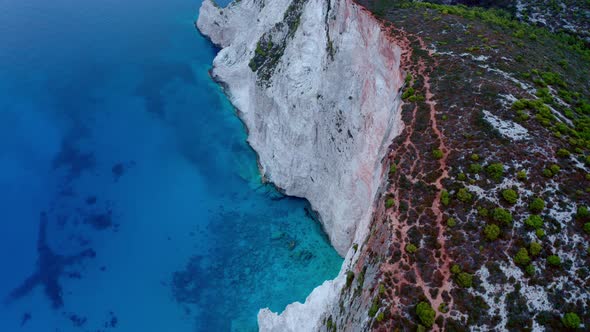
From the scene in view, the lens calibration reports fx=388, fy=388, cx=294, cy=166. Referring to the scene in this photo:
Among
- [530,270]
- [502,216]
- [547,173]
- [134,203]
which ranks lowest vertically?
[134,203]

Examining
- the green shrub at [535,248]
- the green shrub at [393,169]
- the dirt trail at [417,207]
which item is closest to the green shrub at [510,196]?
the green shrub at [535,248]

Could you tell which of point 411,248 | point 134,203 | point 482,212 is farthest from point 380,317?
point 134,203

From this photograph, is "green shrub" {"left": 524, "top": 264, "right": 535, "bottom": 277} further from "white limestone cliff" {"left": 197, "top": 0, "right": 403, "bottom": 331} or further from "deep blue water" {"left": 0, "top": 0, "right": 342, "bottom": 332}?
"deep blue water" {"left": 0, "top": 0, "right": 342, "bottom": 332}

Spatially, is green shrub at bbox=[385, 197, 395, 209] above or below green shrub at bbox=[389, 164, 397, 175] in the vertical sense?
below

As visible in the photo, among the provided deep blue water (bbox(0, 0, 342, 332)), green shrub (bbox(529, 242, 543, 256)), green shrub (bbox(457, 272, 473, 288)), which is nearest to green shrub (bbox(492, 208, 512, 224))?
green shrub (bbox(529, 242, 543, 256))

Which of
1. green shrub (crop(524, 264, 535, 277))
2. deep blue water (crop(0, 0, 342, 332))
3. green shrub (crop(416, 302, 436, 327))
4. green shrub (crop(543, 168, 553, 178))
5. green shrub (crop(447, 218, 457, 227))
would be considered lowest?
deep blue water (crop(0, 0, 342, 332))

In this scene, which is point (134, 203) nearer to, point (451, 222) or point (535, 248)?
point (451, 222)
